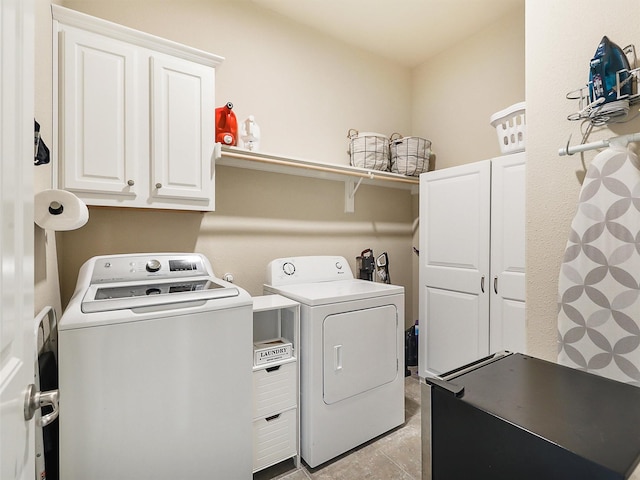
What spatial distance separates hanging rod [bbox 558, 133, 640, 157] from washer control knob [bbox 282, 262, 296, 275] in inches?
66.0

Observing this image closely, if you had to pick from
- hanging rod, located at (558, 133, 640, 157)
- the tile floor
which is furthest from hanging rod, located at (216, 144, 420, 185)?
the tile floor

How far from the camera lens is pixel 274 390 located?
69.9 inches

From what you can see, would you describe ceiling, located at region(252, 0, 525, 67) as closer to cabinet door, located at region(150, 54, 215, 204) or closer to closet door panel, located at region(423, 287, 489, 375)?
cabinet door, located at region(150, 54, 215, 204)

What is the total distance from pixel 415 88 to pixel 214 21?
2032 millimetres

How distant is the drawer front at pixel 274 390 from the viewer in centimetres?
172

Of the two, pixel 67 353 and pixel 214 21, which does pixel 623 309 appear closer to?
pixel 67 353

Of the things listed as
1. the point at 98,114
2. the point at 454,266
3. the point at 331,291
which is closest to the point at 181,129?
the point at 98,114

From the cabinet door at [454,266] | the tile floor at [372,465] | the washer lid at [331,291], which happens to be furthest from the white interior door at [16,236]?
the cabinet door at [454,266]

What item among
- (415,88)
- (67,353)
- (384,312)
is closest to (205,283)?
(67,353)

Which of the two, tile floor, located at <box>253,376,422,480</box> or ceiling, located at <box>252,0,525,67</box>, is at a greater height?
ceiling, located at <box>252,0,525,67</box>

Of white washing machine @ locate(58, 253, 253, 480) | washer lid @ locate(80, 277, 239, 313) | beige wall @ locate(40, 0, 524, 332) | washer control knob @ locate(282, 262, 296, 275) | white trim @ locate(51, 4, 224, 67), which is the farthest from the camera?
washer control knob @ locate(282, 262, 296, 275)

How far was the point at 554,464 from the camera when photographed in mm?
626

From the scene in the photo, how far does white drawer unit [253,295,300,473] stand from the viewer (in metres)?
1.72

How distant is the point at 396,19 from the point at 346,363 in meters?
2.63
